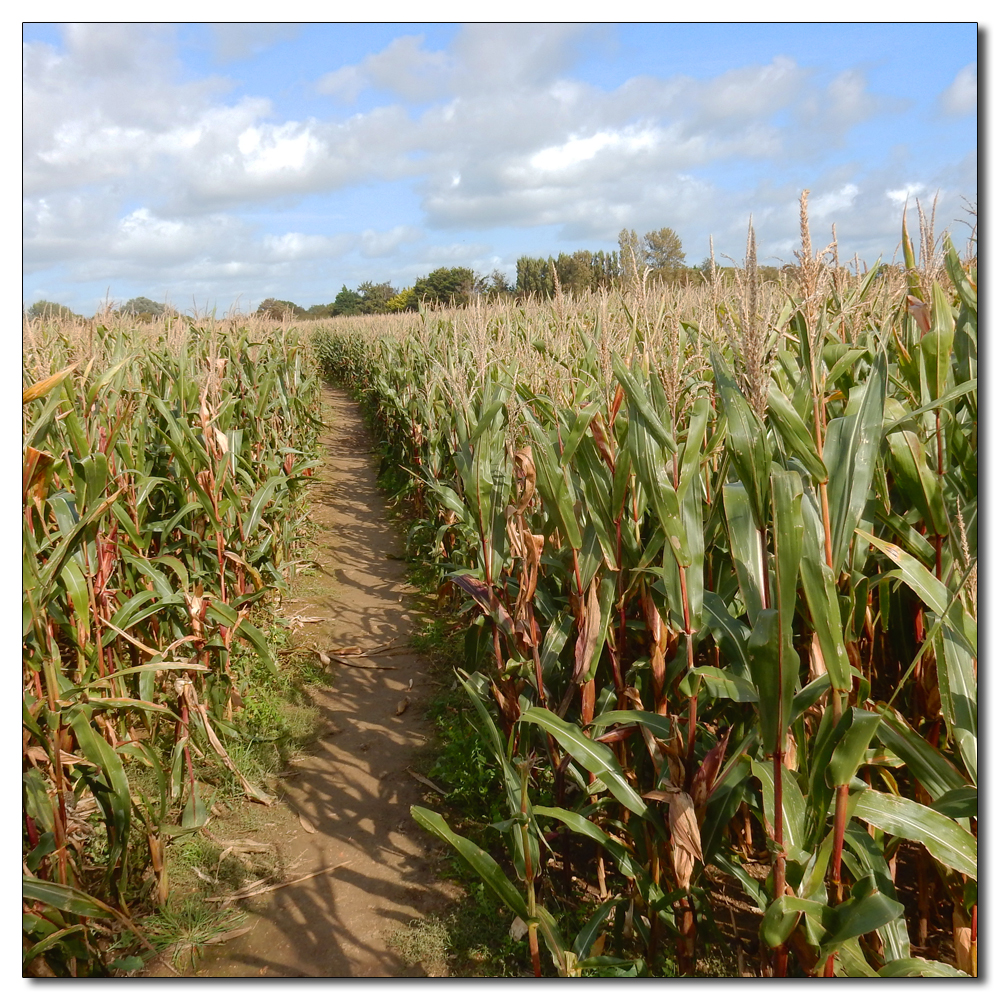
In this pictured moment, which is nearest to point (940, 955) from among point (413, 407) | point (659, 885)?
point (659, 885)

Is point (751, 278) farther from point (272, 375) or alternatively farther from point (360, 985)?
point (272, 375)

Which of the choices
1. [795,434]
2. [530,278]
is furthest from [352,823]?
[530,278]

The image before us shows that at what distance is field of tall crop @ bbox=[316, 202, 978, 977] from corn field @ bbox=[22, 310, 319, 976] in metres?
1.02

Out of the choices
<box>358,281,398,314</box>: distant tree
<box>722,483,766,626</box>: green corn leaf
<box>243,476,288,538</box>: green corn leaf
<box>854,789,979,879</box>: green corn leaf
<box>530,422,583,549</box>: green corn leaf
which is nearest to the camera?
<box>854,789,979,879</box>: green corn leaf

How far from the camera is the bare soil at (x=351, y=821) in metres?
2.16

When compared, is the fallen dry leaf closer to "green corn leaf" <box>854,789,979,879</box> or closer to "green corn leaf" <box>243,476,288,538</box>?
"green corn leaf" <box>243,476,288,538</box>

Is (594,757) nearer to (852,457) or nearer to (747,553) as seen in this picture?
(747,553)

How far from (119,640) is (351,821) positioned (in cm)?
135

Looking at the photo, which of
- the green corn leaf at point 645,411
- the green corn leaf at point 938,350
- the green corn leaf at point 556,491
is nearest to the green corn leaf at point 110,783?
the green corn leaf at point 556,491

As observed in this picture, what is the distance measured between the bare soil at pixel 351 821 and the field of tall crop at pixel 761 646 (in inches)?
18.6

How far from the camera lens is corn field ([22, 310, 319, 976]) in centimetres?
181

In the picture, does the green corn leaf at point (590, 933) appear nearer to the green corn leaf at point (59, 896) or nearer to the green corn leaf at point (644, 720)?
the green corn leaf at point (644, 720)

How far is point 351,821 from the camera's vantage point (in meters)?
2.80

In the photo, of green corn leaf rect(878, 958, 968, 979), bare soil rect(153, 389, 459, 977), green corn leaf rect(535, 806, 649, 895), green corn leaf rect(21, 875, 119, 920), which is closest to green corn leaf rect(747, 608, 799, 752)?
green corn leaf rect(878, 958, 968, 979)
